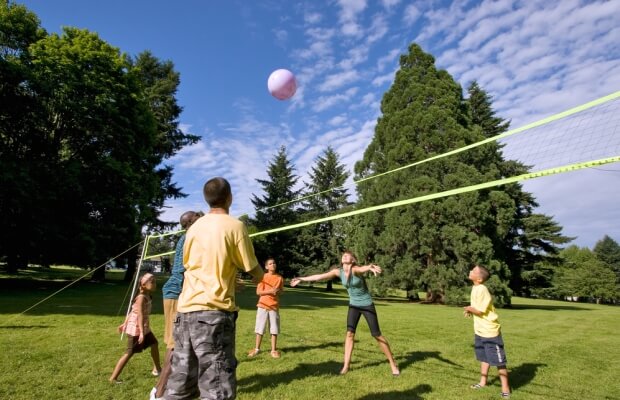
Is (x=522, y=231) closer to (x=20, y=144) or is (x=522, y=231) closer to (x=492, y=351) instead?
(x=492, y=351)

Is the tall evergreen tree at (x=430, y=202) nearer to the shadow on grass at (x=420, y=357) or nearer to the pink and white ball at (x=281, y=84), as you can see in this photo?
the shadow on grass at (x=420, y=357)

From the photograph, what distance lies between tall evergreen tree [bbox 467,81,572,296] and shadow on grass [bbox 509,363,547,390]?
26.5 m

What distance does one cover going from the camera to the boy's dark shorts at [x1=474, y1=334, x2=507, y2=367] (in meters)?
5.50

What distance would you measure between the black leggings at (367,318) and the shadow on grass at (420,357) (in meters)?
1.14

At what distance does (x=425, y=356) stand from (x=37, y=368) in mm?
6531

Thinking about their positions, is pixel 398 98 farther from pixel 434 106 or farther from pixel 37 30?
pixel 37 30

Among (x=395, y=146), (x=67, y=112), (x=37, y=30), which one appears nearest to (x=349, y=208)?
(x=395, y=146)

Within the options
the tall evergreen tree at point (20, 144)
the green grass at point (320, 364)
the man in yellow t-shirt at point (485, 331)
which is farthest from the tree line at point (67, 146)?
the man in yellow t-shirt at point (485, 331)

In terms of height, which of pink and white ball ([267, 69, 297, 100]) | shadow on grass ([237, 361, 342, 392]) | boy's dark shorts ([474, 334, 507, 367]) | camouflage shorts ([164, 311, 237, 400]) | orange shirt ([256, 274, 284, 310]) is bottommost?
shadow on grass ([237, 361, 342, 392])

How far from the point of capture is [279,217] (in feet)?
131

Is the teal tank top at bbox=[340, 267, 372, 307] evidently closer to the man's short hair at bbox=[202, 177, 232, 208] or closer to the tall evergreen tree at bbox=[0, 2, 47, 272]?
the man's short hair at bbox=[202, 177, 232, 208]

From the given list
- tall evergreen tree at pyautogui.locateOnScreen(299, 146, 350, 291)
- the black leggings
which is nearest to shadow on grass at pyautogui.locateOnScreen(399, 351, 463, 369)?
the black leggings

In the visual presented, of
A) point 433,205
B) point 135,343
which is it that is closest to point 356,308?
point 135,343

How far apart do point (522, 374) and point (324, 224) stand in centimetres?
3247
